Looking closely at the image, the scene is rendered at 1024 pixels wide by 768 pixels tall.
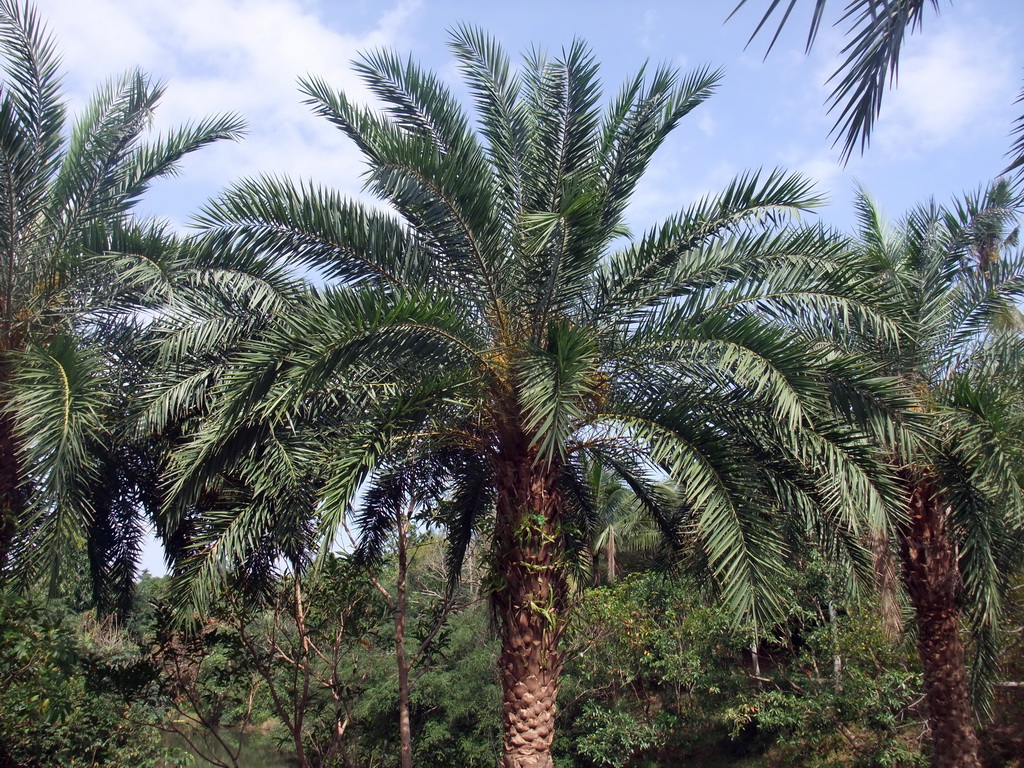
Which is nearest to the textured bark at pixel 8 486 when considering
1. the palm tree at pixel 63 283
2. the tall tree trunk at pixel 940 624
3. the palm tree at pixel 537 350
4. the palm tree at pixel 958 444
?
the palm tree at pixel 63 283

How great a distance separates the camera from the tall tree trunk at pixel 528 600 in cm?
698

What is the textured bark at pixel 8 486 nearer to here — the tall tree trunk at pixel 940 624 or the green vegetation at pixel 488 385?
the green vegetation at pixel 488 385

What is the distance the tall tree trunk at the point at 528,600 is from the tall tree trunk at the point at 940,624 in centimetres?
456

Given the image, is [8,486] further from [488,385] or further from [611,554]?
[611,554]

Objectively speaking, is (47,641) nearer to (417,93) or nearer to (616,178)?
(417,93)

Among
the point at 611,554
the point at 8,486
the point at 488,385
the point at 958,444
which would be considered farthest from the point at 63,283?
the point at 611,554

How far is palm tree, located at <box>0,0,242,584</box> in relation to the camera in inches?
263

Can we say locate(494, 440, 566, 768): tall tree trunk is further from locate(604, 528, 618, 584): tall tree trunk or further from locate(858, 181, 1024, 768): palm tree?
locate(604, 528, 618, 584): tall tree trunk

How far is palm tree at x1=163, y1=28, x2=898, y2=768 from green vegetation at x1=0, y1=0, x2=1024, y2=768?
28 millimetres

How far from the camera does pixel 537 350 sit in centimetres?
626

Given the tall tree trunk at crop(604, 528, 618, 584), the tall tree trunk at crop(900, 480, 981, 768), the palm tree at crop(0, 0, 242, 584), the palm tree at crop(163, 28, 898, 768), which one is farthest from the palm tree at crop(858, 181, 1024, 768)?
the tall tree trunk at crop(604, 528, 618, 584)

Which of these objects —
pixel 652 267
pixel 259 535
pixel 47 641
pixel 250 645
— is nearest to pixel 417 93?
pixel 652 267

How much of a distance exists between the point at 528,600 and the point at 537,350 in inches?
85.3

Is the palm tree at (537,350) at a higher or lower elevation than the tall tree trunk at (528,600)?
higher
